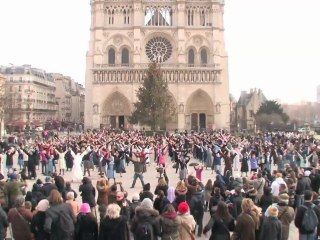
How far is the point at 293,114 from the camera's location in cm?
17000

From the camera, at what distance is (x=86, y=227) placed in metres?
9.87

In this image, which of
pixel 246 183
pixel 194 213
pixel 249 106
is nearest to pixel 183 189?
pixel 194 213

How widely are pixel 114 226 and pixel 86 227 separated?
2.13 feet

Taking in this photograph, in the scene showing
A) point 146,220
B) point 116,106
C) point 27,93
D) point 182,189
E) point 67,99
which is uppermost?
point 67,99

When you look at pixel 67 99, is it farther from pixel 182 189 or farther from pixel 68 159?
pixel 182 189

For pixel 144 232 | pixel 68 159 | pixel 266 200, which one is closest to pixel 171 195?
pixel 266 200

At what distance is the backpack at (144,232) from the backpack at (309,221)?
3391mm

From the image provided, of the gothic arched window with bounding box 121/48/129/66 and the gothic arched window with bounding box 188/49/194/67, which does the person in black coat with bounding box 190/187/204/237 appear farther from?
the gothic arched window with bounding box 188/49/194/67

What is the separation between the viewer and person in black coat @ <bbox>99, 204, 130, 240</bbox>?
951 cm

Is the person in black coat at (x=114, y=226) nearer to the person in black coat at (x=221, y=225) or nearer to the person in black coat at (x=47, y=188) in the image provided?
the person in black coat at (x=221, y=225)

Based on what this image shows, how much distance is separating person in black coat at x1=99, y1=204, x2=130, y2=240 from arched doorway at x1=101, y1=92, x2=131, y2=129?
2534 inches

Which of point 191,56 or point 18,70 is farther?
point 18,70

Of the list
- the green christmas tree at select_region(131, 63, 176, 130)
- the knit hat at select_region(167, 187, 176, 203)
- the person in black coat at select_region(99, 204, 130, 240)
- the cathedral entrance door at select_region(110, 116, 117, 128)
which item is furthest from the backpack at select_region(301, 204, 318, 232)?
the cathedral entrance door at select_region(110, 116, 117, 128)

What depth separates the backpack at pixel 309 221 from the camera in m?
10.9
